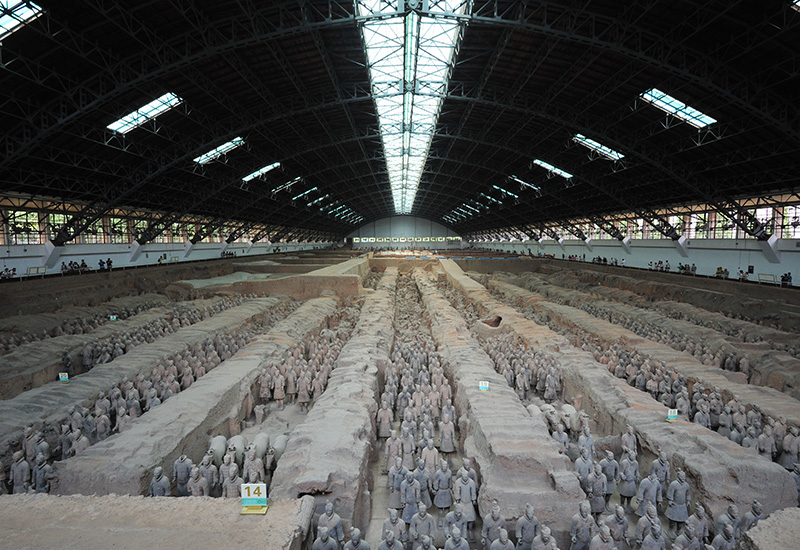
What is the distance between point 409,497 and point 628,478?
2.73 metres

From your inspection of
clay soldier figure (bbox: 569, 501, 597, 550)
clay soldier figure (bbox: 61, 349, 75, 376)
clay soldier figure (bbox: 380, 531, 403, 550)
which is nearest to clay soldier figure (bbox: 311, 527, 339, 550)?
clay soldier figure (bbox: 380, 531, 403, 550)

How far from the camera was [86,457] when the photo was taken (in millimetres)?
5035

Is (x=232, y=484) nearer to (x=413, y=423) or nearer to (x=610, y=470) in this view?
(x=413, y=423)

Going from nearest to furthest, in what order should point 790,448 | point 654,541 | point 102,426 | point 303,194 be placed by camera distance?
point 654,541 → point 790,448 → point 102,426 → point 303,194

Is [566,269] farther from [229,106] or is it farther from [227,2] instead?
[227,2]

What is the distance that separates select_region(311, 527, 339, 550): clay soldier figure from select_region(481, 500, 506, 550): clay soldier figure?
1.45 m

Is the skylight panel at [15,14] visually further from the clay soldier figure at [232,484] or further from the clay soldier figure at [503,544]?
the clay soldier figure at [503,544]

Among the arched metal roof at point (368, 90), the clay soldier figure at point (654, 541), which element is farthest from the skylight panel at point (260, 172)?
the clay soldier figure at point (654, 541)

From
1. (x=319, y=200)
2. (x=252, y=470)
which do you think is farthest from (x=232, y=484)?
(x=319, y=200)

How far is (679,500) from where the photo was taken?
4703 millimetres

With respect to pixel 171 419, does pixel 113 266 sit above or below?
above

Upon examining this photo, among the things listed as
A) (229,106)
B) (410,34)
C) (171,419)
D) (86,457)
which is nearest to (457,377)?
(171,419)

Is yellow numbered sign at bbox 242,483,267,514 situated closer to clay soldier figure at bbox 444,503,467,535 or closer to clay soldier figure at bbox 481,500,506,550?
clay soldier figure at bbox 444,503,467,535

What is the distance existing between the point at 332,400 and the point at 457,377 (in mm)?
2576
